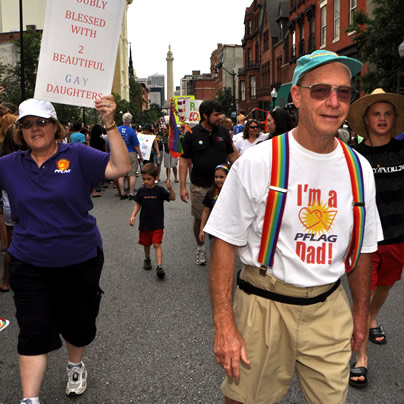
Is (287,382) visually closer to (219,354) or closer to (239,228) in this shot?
(219,354)

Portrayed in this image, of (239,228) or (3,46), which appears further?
(3,46)

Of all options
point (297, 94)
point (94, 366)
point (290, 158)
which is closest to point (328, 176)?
point (290, 158)

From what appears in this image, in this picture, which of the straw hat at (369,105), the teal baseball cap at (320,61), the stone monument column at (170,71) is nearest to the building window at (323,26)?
the straw hat at (369,105)

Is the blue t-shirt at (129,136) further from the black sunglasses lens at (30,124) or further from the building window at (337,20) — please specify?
the building window at (337,20)

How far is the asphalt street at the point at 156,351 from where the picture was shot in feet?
11.1

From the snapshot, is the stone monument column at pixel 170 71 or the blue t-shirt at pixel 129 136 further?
the stone monument column at pixel 170 71

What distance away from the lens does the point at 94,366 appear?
3799 millimetres

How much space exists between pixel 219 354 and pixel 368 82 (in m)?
13.6

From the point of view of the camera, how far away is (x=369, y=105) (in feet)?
12.9

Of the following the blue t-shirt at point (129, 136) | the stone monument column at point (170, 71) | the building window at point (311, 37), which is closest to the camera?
the blue t-shirt at point (129, 136)

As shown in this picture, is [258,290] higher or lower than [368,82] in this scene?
lower

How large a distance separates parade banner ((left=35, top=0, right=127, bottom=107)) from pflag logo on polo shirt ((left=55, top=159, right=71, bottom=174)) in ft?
1.41

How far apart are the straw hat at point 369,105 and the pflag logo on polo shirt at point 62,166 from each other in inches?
91.1

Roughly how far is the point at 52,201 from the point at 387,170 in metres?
2.53
